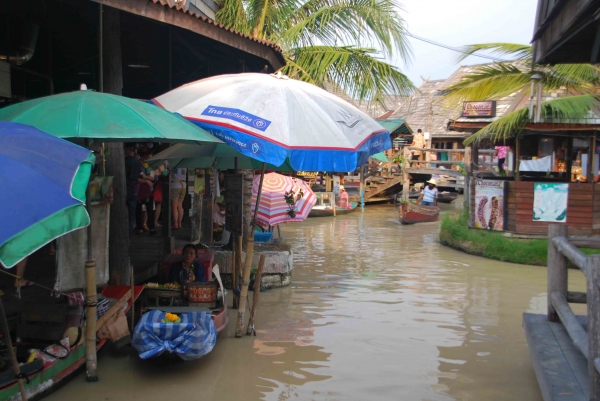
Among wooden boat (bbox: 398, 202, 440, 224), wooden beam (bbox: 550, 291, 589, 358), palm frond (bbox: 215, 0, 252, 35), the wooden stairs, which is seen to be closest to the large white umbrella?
wooden beam (bbox: 550, 291, 589, 358)

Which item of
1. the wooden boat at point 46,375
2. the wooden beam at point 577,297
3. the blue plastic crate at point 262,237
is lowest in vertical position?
the wooden boat at point 46,375

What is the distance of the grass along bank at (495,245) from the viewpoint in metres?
13.2

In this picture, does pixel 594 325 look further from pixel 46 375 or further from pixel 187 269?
pixel 187 269

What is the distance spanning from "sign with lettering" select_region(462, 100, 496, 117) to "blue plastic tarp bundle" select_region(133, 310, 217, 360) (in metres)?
12.4

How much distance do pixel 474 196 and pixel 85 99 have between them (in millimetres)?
12106

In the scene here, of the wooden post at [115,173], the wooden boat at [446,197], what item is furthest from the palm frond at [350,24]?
the wooden boat at [446,197]

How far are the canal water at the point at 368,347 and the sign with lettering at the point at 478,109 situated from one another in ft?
17.0

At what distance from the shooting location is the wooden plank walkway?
4.11 metres

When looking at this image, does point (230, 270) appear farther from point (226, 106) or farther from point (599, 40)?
point (599, 40)

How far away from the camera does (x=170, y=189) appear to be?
452 inches

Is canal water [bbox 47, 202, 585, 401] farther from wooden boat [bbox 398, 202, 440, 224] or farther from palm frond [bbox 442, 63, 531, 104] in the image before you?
wooden boat [bbox 398, 202, 440, 224]

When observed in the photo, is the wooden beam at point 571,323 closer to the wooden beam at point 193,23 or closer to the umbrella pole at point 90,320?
the umbrella pole at point 90,320

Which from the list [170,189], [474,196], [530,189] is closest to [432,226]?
[474,196]

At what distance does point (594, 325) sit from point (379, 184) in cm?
2598
